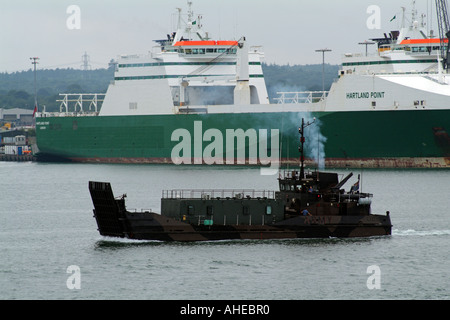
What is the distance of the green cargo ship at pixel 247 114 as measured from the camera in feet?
263

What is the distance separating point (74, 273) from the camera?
33.6m

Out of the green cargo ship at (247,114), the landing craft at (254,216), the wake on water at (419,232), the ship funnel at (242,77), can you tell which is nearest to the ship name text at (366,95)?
the green cargo ship at (247,114)

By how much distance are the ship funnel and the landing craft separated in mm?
49204

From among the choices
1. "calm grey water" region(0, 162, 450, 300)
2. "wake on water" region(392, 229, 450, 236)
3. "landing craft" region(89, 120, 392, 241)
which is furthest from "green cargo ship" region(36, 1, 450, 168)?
"landing craft" region(89, 120, 392, 241)

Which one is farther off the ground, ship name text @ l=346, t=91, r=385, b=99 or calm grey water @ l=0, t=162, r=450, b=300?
ship name text @ l=346, t=91, r=385, b=99

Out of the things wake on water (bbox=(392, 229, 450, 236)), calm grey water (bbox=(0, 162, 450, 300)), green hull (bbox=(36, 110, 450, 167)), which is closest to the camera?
calm grey water (bbox=(0, 162, 450, 300))

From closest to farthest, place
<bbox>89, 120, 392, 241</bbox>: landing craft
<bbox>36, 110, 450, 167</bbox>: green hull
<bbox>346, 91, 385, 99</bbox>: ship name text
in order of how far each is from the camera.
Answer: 1. <bbox>89, 120, 392, 241</bbox>: landing craft
2. <bbox>36, 110, 450, 167</bbox>: green hull
3. <bbox>346, 91, 385, 99</bbox>: ship name text

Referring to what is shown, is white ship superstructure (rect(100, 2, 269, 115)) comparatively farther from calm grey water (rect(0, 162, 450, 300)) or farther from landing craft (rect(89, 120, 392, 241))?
landing craft (rect(89, 120, 392, 241))

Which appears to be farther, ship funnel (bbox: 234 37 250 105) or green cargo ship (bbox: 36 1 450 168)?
ship funnel (bbox: 234 37 250 105)

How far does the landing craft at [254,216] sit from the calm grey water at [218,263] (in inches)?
21.9
